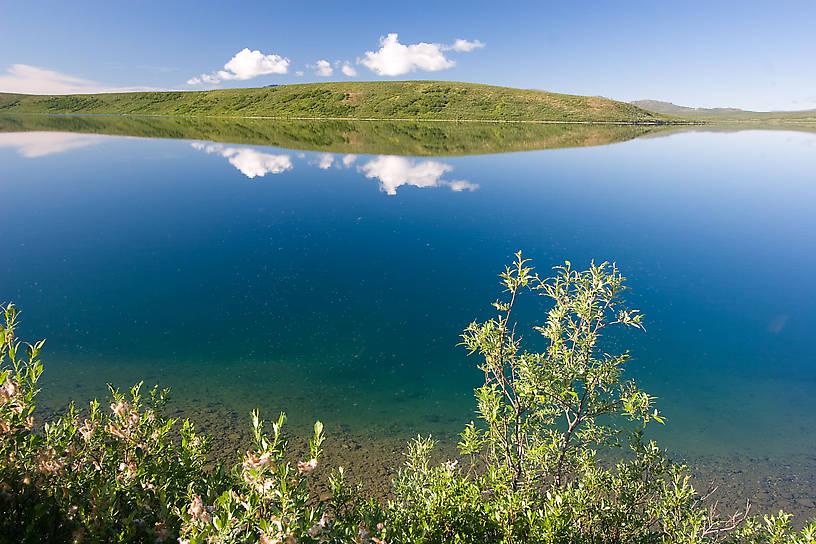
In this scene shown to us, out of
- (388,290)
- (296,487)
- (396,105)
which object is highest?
(396,105)

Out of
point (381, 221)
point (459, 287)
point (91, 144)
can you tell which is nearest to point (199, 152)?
point (91, 144)

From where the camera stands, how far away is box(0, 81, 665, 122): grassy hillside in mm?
151000

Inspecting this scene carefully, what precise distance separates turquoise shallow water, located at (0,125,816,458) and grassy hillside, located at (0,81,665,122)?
123003mm

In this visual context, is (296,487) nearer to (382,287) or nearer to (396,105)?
(382,287)

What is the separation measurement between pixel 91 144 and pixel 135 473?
82.8m

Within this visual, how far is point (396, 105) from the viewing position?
518ft

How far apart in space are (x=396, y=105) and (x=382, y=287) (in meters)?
155

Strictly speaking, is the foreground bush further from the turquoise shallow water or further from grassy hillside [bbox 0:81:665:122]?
grassy hillside [bbox 0:81:665:122]

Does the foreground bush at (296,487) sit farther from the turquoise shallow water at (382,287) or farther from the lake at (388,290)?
the turquoise shallow water at (382,287)

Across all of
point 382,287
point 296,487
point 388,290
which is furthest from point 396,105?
point 296,487

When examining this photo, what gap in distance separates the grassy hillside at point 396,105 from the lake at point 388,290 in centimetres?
12191

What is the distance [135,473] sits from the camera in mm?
4312

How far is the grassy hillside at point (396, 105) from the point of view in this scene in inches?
5945

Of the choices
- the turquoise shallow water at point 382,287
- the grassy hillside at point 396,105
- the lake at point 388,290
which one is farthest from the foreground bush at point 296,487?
the grassy hillside at point 396,105
